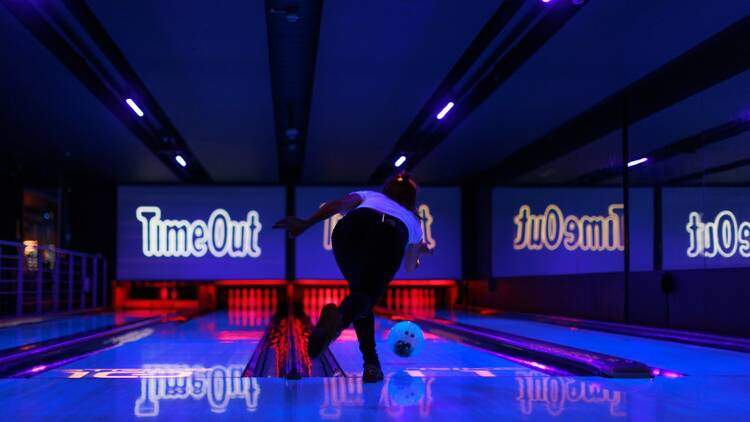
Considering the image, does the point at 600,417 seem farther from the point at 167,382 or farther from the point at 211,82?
the point at 211,82

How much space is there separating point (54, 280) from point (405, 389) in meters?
8.11

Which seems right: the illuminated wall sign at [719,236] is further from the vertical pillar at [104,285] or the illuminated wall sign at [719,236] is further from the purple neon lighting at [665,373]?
the vertical pillar at [104,285]

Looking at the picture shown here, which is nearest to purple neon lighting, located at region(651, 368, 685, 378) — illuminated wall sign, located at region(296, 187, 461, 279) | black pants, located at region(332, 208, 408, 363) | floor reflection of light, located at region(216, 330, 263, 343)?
black pants, located at region(332, 208, 408, 363)

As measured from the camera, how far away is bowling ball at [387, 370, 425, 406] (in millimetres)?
2449

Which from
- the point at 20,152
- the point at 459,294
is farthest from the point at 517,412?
the point at 459,294

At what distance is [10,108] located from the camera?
7.31 meters

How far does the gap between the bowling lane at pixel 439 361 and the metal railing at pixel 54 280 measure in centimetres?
609

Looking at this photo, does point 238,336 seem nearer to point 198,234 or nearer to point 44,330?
point 44,330

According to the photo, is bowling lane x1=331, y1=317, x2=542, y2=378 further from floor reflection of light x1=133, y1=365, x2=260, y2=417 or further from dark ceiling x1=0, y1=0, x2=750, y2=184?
dark ceiling x1=0, y1=0, x2=750, y2=184

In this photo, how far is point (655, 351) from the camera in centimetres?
445

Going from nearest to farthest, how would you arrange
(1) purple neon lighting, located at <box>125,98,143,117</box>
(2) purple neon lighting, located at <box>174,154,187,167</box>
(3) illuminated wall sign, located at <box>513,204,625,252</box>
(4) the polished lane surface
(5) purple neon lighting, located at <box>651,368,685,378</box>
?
1. (4) the polished lane surface
2. (5) purple neon lighting, located at <box>651,368,685,378</box>
3. (1) purple neon lighting, located at <box>125,98,143,117</box>
4. (3) illuminated wall sign, located at <box>513,204,625,252</box>
5. (2) purple neon lighting, located at <box>174,154,187,167</box>

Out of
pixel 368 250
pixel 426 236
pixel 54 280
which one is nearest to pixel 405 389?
pixel 368 250

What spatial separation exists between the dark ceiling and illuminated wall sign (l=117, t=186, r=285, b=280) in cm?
234

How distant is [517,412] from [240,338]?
3.87 meters
